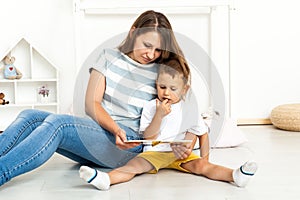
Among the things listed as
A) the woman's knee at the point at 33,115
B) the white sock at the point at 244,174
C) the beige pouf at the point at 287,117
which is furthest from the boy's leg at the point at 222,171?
the beige pouf at the point at 287,117

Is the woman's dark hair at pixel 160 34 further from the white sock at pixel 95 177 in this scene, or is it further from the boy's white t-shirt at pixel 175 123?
the white sock at pixel 95 177

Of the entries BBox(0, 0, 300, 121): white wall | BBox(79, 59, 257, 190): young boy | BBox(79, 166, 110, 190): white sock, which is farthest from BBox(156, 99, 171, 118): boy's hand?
BBox(0, 0, 300, 121): white wall

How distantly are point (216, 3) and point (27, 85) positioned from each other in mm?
990

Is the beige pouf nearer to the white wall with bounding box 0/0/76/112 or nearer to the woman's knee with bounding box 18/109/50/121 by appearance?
the white wall with bounding box 0/0/76/112

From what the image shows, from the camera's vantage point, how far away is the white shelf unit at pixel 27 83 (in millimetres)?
2387

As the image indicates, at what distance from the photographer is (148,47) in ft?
4.64

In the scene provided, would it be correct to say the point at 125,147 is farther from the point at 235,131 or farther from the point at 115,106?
the point at 235,131

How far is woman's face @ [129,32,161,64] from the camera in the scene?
1415mm

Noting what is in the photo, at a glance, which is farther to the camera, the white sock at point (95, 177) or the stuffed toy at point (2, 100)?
the stuffed toy at point (2, 100)

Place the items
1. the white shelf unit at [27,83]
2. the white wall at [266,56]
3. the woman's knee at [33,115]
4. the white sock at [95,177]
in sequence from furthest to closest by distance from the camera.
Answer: the white wall at [266,56] < the white shelf unit at [27,83] < the woman's knee at [33,115] < the white sock at [95,177]

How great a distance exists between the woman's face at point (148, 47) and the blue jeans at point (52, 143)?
0.72 feet

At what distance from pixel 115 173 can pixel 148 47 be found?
1.21 ft

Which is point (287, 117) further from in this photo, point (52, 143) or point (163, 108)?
point (52, 143)

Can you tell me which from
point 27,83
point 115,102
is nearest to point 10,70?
point 27,83
